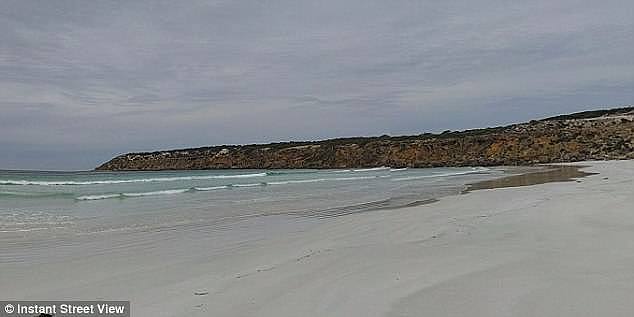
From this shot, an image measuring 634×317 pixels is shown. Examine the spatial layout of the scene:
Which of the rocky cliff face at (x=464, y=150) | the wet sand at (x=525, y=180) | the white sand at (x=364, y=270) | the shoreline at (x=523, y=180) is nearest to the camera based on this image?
the white sand at (x=364, y=270)

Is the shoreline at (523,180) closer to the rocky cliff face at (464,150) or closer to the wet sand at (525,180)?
the wet sand at (525,180)

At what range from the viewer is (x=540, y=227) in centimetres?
745

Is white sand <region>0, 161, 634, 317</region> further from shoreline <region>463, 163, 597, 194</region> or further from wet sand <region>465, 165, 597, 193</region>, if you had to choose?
wet sand <region>465, 165, 597, 193</region>

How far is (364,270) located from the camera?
200 inches

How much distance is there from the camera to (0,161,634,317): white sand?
3842 mm

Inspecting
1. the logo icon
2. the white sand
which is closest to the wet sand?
the white sand

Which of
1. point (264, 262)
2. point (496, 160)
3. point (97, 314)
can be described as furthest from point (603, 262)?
point (496, 160)

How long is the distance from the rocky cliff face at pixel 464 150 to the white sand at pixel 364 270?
136 feet

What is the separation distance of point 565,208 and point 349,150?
2297 inches

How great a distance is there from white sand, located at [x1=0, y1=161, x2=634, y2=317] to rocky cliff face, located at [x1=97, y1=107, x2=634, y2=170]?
4150 cm

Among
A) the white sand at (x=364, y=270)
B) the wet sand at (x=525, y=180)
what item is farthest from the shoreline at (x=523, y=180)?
the white sand at (x=364, y=270)

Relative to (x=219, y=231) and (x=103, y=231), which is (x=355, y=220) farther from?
(x=103, y=231)

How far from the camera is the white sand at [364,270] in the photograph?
384 cm

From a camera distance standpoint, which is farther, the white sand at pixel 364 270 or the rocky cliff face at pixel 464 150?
the rocky cliff face at pixel 464 150
